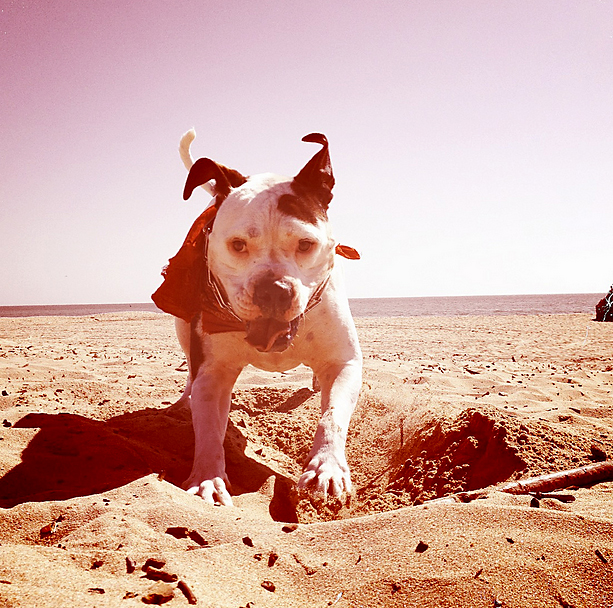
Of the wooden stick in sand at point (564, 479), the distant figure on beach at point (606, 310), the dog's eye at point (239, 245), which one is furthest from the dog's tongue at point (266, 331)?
the distant figure on beach at point (606, 310)

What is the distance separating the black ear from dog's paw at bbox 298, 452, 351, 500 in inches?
55.7

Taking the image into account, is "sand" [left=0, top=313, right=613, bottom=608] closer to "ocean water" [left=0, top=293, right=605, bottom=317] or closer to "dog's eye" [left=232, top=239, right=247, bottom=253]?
"dog's eye" [left=232, top=239, right=247, bottom=253]

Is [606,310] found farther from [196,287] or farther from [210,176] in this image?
[210,176]

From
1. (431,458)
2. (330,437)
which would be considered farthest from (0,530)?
(431,458)

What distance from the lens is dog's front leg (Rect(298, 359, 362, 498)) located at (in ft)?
7.03

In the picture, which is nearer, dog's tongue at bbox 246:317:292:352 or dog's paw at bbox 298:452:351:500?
dog's paw at bbox 298:452:351:500

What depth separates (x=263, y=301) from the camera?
7.25ft

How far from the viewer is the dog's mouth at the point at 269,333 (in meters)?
2.29

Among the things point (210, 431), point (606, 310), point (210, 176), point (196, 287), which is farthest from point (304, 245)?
point (606, 310)

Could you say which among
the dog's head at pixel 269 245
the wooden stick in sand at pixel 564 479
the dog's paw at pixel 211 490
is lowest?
the dog's paw at pixel 211 490

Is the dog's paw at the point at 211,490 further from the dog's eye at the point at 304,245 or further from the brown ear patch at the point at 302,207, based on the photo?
the brown ear patch at the point at 302,207

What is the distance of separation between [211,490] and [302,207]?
147 centimetres

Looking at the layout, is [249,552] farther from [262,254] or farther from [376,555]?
[262,254]

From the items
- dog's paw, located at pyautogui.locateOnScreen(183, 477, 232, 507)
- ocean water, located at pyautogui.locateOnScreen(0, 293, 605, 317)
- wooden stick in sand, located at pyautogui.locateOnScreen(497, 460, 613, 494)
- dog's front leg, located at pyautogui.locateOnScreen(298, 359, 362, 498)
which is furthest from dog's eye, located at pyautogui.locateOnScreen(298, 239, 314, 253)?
ocean water, located at pyautogui.locateOnScreen(0, 293, 605, 317)
